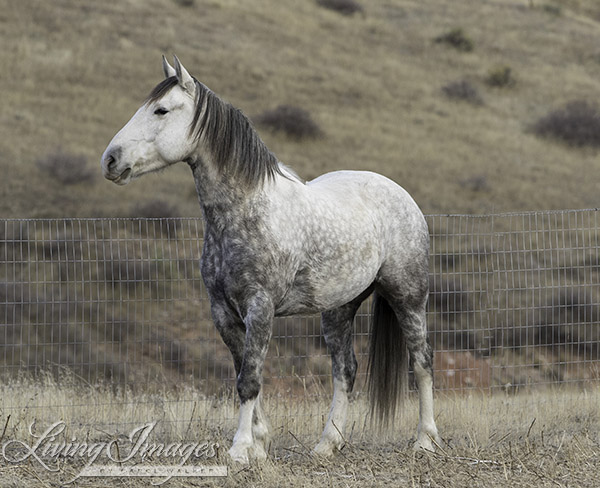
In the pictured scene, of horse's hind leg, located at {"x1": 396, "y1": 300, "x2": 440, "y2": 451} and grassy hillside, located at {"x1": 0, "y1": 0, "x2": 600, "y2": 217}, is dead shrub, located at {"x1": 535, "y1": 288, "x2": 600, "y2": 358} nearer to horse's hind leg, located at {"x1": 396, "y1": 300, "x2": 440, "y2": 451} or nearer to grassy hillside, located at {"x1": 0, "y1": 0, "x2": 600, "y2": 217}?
grassy hillside, located at {"x1": 0, "y1": 0, "x2": 600, "y2": 217}

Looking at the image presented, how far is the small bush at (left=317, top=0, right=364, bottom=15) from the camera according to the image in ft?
125

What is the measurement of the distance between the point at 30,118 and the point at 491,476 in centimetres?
2083

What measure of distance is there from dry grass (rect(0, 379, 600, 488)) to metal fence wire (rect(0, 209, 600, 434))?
0.89 ft

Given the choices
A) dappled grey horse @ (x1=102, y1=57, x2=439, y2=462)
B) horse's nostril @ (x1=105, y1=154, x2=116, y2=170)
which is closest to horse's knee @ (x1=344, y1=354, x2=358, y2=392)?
dappled grey horse @ (x1=102, y1=57, x2=439, y2=462)

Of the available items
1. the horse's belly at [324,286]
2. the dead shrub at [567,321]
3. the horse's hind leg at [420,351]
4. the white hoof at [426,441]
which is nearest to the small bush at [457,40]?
the dead shrub at [567,321]

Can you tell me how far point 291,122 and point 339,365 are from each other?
1981 centimetres

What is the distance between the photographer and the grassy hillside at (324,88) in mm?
20984

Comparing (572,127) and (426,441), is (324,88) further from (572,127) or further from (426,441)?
(426,441)

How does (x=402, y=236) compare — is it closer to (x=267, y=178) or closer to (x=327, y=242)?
(x=327, y=242)

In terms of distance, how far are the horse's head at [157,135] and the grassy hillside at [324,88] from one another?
14.0 m

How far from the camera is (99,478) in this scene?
4.26m

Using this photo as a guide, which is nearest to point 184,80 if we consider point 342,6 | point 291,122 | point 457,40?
point 291,122

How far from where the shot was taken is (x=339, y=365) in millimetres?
5527

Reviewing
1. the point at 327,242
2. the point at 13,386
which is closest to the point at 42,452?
the point at 327,242
